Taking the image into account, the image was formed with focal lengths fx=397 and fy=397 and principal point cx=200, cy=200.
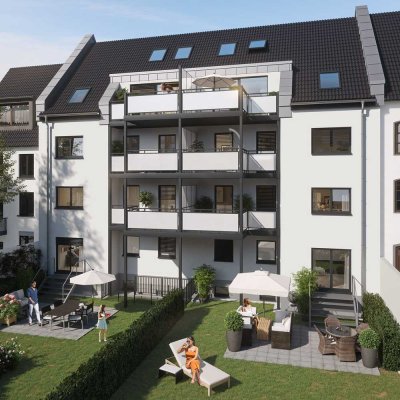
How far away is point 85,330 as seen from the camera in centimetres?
1742

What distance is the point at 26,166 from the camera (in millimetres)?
25781

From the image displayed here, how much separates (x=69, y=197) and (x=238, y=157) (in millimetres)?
11105

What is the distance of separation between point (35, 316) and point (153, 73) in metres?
14.8

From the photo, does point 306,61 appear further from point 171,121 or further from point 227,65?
point 171,121

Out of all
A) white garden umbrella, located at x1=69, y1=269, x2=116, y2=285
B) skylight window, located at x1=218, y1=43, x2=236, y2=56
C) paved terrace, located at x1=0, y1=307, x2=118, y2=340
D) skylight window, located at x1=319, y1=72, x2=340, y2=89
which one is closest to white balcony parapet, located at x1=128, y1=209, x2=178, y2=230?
white garden umbrella, located at x1=69, y1=269, x2=116, y2=285

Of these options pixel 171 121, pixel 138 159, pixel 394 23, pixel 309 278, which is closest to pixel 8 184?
pixel 138 159

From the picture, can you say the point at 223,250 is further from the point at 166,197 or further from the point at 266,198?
the point at 166,197

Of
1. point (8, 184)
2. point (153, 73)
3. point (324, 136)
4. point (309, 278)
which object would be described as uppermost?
point (153, 73)

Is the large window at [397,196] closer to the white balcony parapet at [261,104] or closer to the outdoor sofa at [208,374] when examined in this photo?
the white balcony parapet at [261,104]

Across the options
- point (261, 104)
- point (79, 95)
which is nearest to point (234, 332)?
point (261, 104)

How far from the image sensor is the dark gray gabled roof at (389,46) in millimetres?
19812

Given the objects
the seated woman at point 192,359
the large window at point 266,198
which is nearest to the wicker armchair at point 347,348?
the seated woman at point 192,359

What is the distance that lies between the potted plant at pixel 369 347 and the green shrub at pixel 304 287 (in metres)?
4.91

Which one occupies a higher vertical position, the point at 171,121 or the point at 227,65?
the point at 227,65
